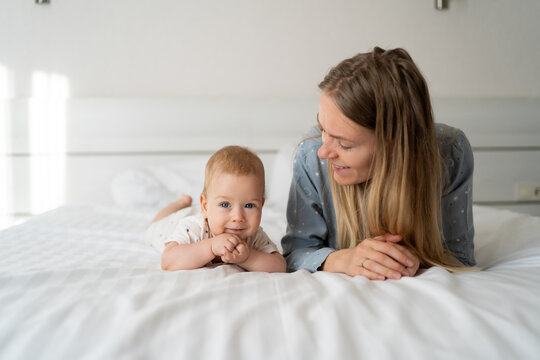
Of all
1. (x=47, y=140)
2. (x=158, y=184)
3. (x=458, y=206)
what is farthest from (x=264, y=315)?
(x=47, y=140)

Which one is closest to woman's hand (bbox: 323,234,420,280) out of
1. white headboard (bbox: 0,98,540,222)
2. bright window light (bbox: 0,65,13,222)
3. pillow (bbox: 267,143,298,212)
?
pillow (bbox: 267,143,298,212)

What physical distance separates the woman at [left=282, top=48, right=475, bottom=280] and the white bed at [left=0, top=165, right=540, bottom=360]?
0.34 feet

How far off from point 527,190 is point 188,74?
5.89 ft

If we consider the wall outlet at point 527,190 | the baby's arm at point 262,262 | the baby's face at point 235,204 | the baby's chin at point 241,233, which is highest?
the baby's face at point 235,204

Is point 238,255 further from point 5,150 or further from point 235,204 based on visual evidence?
point 5,150

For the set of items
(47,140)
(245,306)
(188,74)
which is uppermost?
(188,74)

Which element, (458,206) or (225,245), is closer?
(225,245)

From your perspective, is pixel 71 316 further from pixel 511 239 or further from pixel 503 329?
pixel 511 239

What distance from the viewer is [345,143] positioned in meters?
0.89

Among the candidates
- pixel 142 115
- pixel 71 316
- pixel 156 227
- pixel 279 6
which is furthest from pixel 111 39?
pixel 71 316

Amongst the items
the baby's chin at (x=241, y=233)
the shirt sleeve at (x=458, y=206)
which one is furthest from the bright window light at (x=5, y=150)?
the shirt sleeve at (x=458, y=206)

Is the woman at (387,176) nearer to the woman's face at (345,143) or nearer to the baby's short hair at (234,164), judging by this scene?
the woman's face at (345,143)

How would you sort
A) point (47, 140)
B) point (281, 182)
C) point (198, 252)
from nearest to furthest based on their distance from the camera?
point (198, 252) → point (281, 182) → point (47, 140)

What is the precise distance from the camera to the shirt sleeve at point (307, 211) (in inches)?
41.4
